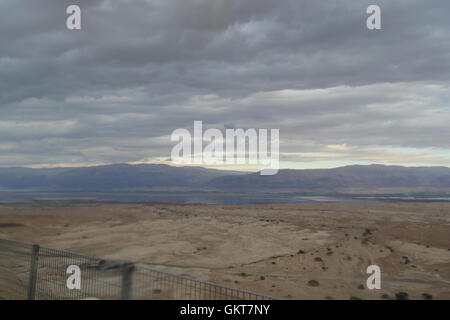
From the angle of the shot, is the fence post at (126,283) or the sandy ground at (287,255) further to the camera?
the sandy ground at (287,255)

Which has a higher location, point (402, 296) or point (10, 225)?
point (402, 296)

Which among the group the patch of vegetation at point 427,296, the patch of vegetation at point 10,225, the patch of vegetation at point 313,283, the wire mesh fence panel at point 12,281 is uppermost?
the wire mesh fence panel at point 12,281

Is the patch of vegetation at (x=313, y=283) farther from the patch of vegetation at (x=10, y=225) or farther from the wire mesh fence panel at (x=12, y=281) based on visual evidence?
the patch of vegetation at (x=10, y=225)

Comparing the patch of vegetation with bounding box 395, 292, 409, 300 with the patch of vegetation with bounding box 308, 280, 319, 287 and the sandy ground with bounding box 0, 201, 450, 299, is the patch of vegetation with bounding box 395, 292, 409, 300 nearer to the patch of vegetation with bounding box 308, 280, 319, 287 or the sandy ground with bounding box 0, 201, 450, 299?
the sandy ground with bounding box 0, 201, 450, 299

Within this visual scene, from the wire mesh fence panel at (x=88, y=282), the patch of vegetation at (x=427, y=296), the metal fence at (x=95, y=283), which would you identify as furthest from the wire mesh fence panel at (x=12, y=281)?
the patch of vegetation at (x=427, y=296)

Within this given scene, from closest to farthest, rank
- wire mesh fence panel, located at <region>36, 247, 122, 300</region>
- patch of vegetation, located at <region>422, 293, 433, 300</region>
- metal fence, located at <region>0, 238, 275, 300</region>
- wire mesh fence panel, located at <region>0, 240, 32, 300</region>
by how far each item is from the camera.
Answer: metal fence, located at <region>0, 238, 275, 300</region> → wire mesh fence panel, located at <region>36, 247, 122, 300</region> → wire mesh fence panel, located at <region>0, 240, 32, 300</region> → patch of vegetation, located at <region>422, 293, 433, 300</region>

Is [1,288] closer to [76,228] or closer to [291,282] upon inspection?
[291,282]

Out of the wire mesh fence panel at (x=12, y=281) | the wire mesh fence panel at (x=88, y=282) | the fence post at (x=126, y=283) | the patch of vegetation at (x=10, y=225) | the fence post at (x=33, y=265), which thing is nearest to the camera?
the fence post at (x=126, y=283)

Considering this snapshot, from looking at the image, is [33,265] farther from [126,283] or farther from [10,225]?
[10,225]

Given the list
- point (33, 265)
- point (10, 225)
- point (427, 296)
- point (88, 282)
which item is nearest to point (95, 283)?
point (33, 265)

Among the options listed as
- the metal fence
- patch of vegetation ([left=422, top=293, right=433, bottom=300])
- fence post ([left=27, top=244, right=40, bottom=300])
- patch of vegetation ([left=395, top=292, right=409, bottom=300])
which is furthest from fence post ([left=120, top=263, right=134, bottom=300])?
patch of vegetation ([left=422, top=293, right=433, bottom=300])

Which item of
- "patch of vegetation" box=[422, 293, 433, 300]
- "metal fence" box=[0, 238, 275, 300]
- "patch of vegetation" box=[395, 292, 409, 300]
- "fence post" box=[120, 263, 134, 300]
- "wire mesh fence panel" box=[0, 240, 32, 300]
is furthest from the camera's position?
"patch of vegetation" box=[422, 293, 433, 300]
